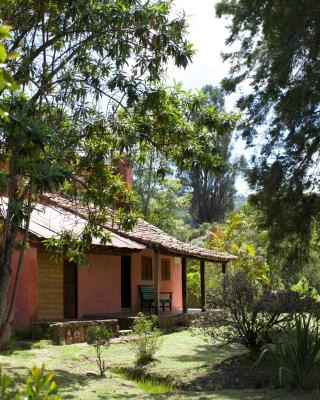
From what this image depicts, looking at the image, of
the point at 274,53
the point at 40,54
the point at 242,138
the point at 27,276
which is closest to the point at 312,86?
the point at 274,53

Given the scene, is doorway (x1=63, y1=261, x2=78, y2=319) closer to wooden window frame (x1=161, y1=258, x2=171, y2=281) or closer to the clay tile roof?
the clay tile roof

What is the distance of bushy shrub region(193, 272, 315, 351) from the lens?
956 cm

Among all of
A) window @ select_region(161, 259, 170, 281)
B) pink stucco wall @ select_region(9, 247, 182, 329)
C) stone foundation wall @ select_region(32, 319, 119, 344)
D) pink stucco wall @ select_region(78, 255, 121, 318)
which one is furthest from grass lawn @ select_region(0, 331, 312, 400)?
window @ select_region(161, 259, 170, 281)

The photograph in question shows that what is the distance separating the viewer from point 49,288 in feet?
54.1

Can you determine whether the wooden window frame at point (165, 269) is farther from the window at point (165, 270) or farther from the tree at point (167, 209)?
the tree at point (167, 209)

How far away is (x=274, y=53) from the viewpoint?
38.8ft

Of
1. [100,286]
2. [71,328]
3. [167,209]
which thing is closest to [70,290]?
[100,286]

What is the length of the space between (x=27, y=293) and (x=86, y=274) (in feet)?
9.74

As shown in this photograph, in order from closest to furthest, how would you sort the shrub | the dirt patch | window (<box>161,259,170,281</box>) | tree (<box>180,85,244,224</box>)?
the shrub
the dirt patch
window (<box>161,259,170,281</box>)
tree (<box>180,85,244,224</box>)

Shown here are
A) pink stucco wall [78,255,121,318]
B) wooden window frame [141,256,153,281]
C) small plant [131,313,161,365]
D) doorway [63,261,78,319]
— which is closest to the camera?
small plant [131,313,161,365]

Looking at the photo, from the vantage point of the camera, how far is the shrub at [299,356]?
25.8ft

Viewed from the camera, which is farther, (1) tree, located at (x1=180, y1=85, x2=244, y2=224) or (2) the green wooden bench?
(1) tree, located at (x1=180, y1=85, x2=244, y2=224)

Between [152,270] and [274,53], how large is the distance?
12.2 m

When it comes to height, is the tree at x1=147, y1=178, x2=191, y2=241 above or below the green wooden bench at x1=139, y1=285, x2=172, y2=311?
above
